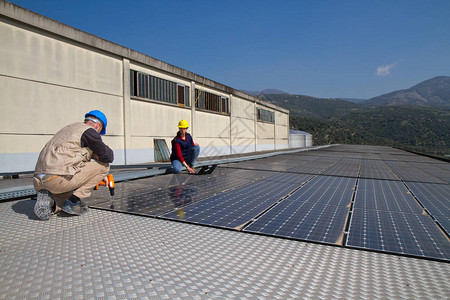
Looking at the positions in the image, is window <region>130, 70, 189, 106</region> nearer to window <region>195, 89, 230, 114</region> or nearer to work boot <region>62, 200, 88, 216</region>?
window <region>195, 89, 230, 114</region>

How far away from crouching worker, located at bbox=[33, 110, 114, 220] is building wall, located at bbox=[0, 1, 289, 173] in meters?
7.06

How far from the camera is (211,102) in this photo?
830 inches

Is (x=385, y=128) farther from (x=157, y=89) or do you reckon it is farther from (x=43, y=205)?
(x=43, y=205)

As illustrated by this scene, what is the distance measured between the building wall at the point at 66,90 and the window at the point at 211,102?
3.87ft

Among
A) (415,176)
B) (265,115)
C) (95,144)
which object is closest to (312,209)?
(95,144)

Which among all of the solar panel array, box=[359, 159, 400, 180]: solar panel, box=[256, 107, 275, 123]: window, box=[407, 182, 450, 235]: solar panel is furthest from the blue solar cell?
box=[256, 107, 275, 123]: window

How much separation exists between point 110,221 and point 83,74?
9593mm

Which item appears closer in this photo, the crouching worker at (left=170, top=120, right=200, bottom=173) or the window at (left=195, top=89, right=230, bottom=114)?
the crouching worker at (left=170, top=120, right=200, bottom=173)

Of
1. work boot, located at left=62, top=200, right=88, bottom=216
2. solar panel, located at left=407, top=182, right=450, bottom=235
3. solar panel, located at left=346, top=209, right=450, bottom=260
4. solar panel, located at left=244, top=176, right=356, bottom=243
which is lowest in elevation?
solar panel, located at left=407, top=182, right=450, bottom=235

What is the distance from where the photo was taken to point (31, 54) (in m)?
9.12

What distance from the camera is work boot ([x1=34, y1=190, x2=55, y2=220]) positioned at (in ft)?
9.95

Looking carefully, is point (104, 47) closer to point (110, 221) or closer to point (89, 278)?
point (110, 221)

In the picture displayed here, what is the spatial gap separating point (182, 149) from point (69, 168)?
4113 mm

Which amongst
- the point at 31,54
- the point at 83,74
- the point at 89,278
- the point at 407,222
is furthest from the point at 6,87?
the point at 407,222
